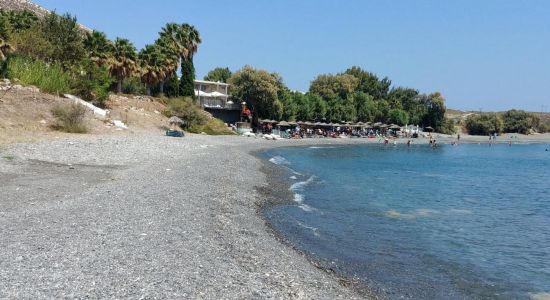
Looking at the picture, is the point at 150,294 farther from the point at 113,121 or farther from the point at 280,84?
the point at 280,84

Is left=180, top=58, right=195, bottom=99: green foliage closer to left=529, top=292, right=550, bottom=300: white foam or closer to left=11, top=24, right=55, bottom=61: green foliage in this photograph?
left=11, top=24, right=55, bottom=61: green foliage

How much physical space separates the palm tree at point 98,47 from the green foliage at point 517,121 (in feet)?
427

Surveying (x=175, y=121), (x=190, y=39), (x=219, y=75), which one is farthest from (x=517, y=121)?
(x=175, y=121)

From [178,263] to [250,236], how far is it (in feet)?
14.0

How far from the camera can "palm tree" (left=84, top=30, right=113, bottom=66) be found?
59.6m

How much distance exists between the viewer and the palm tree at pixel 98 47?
195 ft

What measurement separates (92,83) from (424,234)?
42.5 metres

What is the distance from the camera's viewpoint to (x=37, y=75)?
47156 mm

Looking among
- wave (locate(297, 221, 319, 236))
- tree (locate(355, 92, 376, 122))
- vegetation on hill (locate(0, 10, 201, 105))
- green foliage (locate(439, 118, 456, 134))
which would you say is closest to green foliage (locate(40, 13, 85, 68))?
vegetation on hill (locate(0, 10, 201, 105))

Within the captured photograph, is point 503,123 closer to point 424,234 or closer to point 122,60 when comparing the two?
point 122,60

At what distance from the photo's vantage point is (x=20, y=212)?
44.2 feet

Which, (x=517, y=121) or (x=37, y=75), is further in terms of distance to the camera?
(x=517, y=121)

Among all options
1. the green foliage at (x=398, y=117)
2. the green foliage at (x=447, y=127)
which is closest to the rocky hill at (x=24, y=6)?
the green foliage at (x=398, y=117)

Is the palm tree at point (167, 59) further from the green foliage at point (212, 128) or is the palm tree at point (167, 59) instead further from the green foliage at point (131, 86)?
the green foliage at point (212, 128)
